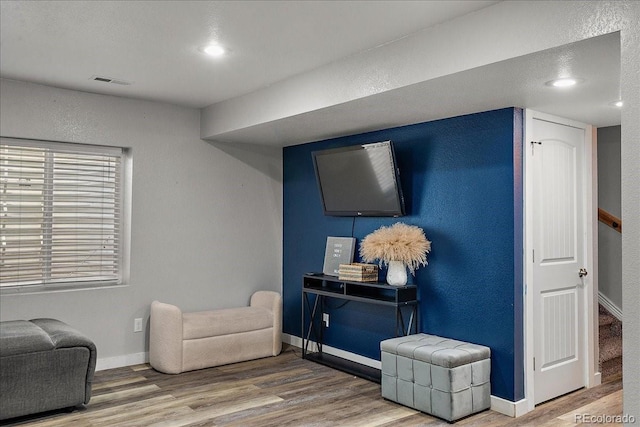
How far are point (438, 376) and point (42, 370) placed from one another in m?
2.52

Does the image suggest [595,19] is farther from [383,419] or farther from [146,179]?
[146,179]

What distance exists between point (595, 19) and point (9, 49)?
3.31 m

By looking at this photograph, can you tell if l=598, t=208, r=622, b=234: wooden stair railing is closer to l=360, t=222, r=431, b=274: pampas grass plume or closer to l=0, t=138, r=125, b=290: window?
l=360, t=222, r=431, b=274: pampas grass plume

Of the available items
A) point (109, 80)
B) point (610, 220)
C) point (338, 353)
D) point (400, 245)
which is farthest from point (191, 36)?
point (610, 220)

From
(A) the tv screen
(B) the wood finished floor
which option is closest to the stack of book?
(A) the tv screen

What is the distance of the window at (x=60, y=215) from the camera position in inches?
165

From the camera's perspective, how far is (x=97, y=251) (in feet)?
15.2

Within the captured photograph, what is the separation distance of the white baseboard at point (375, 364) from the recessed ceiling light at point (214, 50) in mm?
2808

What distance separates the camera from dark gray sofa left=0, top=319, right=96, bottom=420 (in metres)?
3.28

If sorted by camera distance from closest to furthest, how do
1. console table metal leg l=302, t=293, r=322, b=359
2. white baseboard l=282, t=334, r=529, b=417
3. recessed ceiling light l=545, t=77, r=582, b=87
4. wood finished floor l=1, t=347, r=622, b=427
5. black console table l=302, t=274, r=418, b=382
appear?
recessed ceiling light l=545, t=77, r=582, b=87, wood finished floor l=1, t=347, r=622, b=427, white baseboard l=282, t=334, r=529, b=417, black console table l=302, t=274, r=418, b=382, console table metal leg l=302, t=293, r=322, b=359

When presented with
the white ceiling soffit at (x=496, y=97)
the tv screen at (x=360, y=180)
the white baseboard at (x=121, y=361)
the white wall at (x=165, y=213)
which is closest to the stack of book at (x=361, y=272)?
the tv screen at (x=360, y=180)

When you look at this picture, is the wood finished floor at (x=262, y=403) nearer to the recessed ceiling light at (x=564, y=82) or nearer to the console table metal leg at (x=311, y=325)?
the console table metal leg at (x=311, y=325)

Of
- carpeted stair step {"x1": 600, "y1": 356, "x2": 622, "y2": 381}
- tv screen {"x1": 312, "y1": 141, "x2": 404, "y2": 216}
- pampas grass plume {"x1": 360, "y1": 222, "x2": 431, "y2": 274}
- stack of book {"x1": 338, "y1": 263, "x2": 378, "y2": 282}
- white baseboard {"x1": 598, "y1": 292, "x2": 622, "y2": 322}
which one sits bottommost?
carpeted stair step {"x1": 600, "y1": 356, "x2": 622, "y2": 381}

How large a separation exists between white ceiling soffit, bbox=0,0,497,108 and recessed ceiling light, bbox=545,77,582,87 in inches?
27.3
